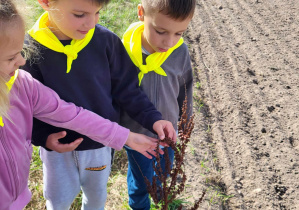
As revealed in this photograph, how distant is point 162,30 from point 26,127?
2.98ft

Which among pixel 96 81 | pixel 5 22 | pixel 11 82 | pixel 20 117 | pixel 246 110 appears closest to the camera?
pixel 5 22

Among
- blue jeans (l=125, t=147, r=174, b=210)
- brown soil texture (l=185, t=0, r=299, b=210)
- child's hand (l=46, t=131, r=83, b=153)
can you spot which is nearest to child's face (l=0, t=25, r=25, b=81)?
child's hand (l=46, t=131, r=83, b=153)

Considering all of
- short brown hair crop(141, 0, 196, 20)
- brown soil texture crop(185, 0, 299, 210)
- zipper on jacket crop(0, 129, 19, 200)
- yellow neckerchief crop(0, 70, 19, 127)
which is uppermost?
short brown hair crop(141, 0, 196, 20)

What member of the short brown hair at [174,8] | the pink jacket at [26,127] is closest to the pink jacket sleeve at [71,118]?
the pink jacket at [26,127]

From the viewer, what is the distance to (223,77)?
446 centimetres

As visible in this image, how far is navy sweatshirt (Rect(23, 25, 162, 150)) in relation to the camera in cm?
175

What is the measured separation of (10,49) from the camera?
1418 millimetres

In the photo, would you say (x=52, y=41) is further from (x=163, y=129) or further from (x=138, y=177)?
(x=138, y=177)

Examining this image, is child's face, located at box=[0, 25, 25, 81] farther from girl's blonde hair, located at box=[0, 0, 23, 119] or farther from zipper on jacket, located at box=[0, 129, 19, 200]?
zipper on jacket, located at box=[0, 129, 19, 200]

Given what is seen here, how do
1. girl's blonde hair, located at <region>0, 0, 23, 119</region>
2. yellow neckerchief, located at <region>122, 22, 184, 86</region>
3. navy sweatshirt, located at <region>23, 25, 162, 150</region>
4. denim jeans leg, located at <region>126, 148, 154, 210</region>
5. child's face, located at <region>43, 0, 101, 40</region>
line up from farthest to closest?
1. denim jeans leg, located at <region>126, 148, 154, 210</region>
2. yellow neckerchief, located at <region>122, 22, 184, 86</region>
3. navy sweatshirt, located at <region>23, 25, 162, 150</region>
4. child's face, located at <region>43, 0, 101, 40</region>
5. girl's blonde hair, located at <region>0, 0, 23, 119</region>

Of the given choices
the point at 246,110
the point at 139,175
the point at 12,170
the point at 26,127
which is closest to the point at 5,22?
the point at 26,127

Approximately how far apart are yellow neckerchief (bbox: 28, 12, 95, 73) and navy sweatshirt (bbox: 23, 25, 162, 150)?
0.03m

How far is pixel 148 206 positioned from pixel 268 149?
144cm

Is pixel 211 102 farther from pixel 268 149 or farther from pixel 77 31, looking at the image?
pixel 77 31
